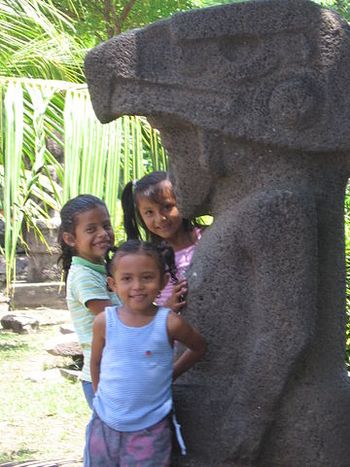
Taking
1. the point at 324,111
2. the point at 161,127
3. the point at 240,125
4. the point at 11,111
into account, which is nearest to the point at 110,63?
the point at 161,127

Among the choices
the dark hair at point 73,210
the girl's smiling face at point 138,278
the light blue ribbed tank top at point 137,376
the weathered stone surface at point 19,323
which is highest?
the dark hair at point 73,210

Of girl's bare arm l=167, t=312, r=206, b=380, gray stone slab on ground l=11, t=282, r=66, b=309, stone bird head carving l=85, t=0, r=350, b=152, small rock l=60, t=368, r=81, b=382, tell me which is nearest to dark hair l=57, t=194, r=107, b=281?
stone bird head carving l=85, t=0, r=350, b=152

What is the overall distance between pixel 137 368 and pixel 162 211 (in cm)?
71

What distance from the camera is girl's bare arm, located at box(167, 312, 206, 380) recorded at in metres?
2.84

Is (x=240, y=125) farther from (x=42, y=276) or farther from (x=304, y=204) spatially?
(x=42, y=276)

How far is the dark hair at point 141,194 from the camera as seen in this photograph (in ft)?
11.0

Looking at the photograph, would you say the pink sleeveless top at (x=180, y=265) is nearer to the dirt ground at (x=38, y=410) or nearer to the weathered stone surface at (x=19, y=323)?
the dirt ground at (x=38, y=410)

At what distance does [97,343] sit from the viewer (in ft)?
9.62

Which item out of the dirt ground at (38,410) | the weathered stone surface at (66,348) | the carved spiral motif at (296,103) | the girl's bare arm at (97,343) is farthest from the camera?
the weathered stone surface at (66,348)

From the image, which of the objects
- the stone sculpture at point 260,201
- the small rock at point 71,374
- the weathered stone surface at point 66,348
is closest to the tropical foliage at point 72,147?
the stone sculpture at point 260,201

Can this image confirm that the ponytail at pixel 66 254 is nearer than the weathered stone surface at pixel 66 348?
Yes

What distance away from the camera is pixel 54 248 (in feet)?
40.0

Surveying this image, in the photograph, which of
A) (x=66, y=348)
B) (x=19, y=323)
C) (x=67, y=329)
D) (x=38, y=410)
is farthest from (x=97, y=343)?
(x=19, y=323)

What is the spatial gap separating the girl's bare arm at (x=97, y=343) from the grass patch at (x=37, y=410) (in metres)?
1.96
